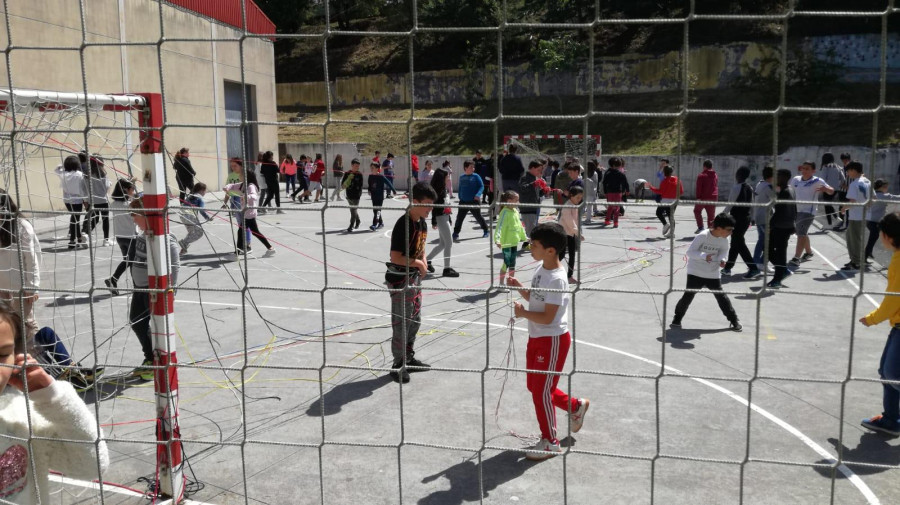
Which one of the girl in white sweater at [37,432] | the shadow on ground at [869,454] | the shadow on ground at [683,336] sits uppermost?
the girl in white sweater at [37,432]

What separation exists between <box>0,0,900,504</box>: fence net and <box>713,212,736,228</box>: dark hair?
91 centimetres

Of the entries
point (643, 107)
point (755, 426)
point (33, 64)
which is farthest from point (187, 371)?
point (643, 107)

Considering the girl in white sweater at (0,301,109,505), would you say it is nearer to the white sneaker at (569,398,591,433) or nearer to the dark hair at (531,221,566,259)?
the dark hair at (531,221,566,259)

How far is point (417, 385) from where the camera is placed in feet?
18.7

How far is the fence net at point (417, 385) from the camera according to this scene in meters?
2.87

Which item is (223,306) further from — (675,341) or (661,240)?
(661,240)

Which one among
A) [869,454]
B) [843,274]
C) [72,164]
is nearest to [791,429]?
[869,454]

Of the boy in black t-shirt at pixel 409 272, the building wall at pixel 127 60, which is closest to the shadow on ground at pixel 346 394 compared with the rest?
the boy in black t-shirt at pixel 409 272

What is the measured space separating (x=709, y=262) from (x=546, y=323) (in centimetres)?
348

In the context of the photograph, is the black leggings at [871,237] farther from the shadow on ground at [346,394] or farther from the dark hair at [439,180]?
the shadow on ground at [346,394]

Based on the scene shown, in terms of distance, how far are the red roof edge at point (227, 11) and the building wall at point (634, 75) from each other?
2.58 m

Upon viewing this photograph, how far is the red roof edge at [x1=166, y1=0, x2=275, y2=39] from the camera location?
17094mm

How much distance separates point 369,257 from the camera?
11.8 m

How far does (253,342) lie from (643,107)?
19.6m
